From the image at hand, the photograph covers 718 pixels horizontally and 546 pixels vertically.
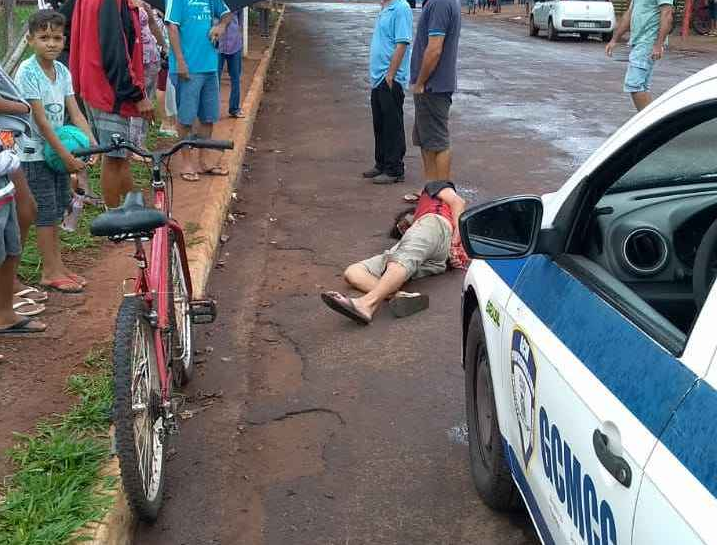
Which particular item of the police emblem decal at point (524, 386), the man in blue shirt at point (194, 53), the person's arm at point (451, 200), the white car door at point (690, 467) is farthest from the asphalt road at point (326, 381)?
the white car door at point (690, 467)

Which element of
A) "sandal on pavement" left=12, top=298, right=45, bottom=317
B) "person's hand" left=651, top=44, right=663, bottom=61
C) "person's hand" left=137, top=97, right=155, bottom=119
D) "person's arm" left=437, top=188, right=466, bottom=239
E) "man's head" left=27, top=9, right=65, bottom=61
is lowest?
"sandal on pavement" left=12, top=298, right=45, bottom=317

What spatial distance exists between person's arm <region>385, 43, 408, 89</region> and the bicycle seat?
5318 millimetres

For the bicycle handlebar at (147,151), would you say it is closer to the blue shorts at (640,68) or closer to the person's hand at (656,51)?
the blue shorts at (640,68)

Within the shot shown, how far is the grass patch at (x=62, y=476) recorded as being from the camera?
3.24 m

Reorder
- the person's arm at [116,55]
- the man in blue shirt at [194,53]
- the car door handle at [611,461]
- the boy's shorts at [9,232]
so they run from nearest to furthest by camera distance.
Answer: the car door handle at [611,461]
the boy's shorts at [9,232]
the person's arm at [116,55]
the man in blue shirt at [194,53]

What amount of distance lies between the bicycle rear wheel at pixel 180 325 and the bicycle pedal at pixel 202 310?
0.09ft

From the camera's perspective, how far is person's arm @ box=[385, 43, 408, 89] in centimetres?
838

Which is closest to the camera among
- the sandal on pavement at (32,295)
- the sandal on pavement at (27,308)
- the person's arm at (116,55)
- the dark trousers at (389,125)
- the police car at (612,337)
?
the police car at (612,337)

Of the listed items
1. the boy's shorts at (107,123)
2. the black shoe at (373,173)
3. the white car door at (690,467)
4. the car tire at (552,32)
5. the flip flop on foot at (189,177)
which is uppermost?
the white car door at (690,467)

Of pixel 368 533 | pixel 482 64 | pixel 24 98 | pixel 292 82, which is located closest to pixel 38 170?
pixel 24 98

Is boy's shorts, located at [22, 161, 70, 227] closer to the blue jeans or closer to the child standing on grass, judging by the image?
the child standing on grass

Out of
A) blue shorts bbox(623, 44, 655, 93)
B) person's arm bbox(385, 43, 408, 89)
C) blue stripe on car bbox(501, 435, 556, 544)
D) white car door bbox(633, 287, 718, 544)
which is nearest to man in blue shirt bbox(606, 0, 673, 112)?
blue shorts bbox(623, 44, 655, 93)

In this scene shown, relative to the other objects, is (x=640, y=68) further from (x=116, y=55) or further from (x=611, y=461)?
(x=611, y=461)

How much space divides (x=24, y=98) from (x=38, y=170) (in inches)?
20.3
